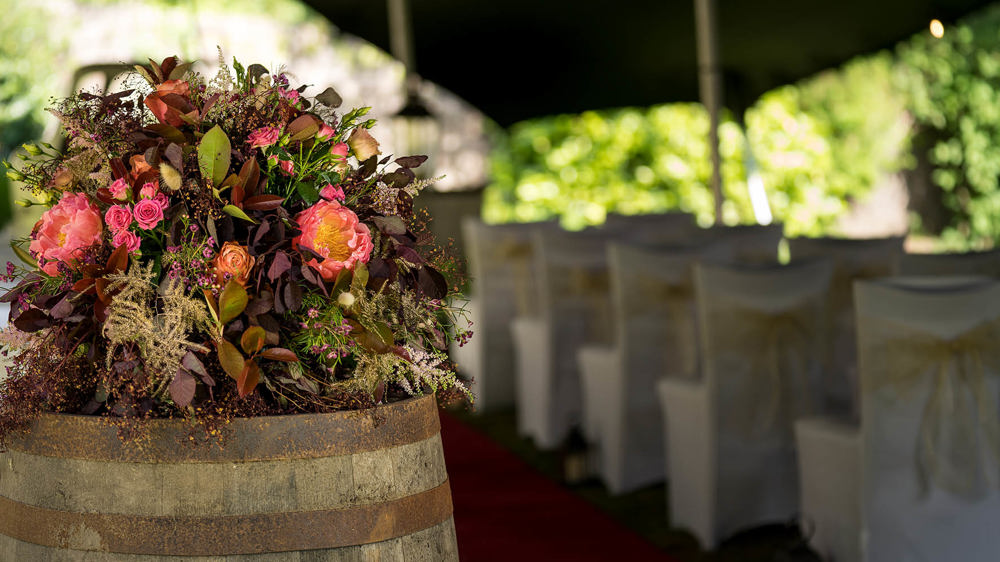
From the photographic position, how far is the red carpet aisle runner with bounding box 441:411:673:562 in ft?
12.3

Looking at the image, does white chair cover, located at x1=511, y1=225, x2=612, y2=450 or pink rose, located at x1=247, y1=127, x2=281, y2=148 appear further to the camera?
white chair cover, located at x1=511, y1=225, x2=612, y2=450

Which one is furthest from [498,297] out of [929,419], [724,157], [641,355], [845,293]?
[724,157]

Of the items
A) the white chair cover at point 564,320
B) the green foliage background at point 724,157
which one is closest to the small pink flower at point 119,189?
the white chair cover at point 564,320

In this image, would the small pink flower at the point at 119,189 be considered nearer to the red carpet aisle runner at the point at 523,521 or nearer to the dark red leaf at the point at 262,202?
the dark red leaf at the point at 262,202

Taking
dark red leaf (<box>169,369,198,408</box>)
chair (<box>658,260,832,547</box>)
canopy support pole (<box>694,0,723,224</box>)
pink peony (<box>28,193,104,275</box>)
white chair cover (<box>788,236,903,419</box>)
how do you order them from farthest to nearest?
canopy support pole (<box>694,0,723,224</box>)
white chair cover (<box>788,236,903,419</box>)
chair (<box>658,260,832,547</box>)
pink peony (<box>28,193,104,275</box>)
dark red leaf (<box>169,369,198,408</box>)

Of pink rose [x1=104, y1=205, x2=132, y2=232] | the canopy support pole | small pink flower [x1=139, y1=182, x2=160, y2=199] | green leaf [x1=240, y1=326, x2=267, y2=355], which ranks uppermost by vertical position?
the canopy support pole

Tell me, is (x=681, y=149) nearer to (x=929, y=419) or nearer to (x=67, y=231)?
(x=929, y=419)

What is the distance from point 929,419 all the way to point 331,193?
2035 mm

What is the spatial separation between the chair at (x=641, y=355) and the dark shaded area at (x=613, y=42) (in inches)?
106

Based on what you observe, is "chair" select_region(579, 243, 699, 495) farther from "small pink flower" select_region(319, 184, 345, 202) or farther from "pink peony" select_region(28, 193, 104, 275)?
"pink peony" select_region(28, 193, 104, 275)

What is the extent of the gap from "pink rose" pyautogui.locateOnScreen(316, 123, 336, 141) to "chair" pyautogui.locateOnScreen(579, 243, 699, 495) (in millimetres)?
2772

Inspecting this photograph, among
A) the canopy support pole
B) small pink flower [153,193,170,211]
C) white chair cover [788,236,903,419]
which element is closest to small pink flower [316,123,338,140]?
small pink flower [153,193,170,211]

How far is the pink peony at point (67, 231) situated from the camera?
148 centimetres

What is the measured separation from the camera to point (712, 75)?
640cm
